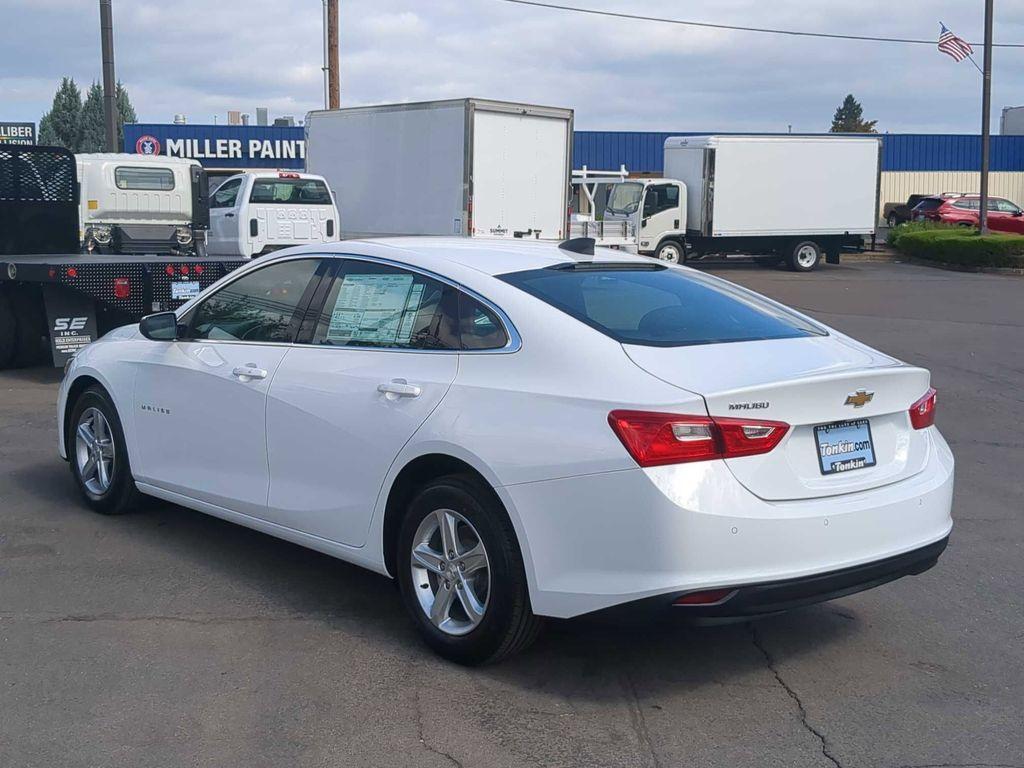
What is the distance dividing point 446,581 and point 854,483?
157cm

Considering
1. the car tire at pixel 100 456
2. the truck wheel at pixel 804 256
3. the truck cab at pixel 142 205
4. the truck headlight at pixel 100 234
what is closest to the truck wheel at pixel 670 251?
the truck wheel at pixel 804 256

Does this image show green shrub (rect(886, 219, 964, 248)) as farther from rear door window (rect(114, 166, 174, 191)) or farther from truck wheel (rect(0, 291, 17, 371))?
truck wheel (rect(0, 291, 17, 371))

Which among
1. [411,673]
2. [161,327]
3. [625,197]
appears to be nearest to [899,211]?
[625,197]

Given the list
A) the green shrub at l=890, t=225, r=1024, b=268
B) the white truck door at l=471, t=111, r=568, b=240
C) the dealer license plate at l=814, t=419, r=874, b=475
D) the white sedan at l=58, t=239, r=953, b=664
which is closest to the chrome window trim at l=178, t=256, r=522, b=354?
the white sedan at l=58, t=239, r=953, b=664

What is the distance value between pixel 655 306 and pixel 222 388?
2154mm

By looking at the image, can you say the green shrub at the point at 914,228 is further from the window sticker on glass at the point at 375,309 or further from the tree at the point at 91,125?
the tree at the point at 91,125

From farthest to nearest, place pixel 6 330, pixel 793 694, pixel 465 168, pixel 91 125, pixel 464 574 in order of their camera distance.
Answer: pixel 91 125 → pixel 465 168 → pixel 6 330 → pixel 464 574 → pixel 793 694

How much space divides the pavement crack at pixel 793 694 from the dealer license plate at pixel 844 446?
85 centimetres

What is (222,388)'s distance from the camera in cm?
571

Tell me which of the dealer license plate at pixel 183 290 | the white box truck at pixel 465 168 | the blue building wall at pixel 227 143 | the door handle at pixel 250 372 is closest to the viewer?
the door handle at pixel 250 372

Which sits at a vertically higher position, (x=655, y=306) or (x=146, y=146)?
(x=146, y=146)

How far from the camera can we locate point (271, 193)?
2150cm

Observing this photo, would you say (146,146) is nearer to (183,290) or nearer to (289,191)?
(289,191)

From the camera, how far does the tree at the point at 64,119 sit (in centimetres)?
8012
